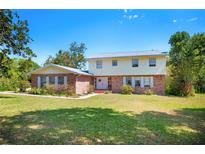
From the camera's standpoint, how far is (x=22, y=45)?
17.4 feet

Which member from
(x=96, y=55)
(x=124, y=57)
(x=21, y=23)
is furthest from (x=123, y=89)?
(x=21, y=23)

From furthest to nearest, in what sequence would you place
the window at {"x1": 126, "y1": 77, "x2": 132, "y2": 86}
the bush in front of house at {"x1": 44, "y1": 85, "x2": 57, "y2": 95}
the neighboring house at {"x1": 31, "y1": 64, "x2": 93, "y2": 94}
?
1. the window at {"x1": 126, "y1": 77, "x2": 132, "y2": 86}
2. the neighboring house at {"x1": 31, "y1": 64, "x2": 93, "y2": 94}
3. the bush in front of house at {"x1": 44, "y1": 85, "x2": 57, "y2": 95}

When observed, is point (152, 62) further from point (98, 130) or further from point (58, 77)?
point (98, 130)

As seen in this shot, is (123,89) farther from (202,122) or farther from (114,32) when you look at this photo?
(202,122)

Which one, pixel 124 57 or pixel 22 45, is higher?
pixel 124 57

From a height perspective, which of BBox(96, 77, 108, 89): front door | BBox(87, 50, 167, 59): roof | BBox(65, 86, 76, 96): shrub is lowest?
BBox(65, 86, 76, 96): shrub

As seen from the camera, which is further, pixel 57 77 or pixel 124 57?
pixel 124 57

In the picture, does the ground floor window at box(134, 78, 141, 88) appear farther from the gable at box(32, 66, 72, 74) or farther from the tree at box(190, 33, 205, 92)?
the gable at box(32, 66, 72, 74)

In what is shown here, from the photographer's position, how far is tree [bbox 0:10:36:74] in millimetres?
5207

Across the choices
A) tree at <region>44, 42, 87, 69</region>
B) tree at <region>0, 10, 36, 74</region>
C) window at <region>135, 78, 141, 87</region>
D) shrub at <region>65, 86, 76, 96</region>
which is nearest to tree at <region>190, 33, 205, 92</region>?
window at <region>135, 78, 141, 87</region>

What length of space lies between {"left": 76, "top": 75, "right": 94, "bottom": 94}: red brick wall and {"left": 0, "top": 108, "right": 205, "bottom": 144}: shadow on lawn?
369 inches

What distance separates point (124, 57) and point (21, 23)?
1367 centimetres

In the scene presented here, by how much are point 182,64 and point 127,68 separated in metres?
4.91

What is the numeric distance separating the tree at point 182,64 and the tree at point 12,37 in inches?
553
